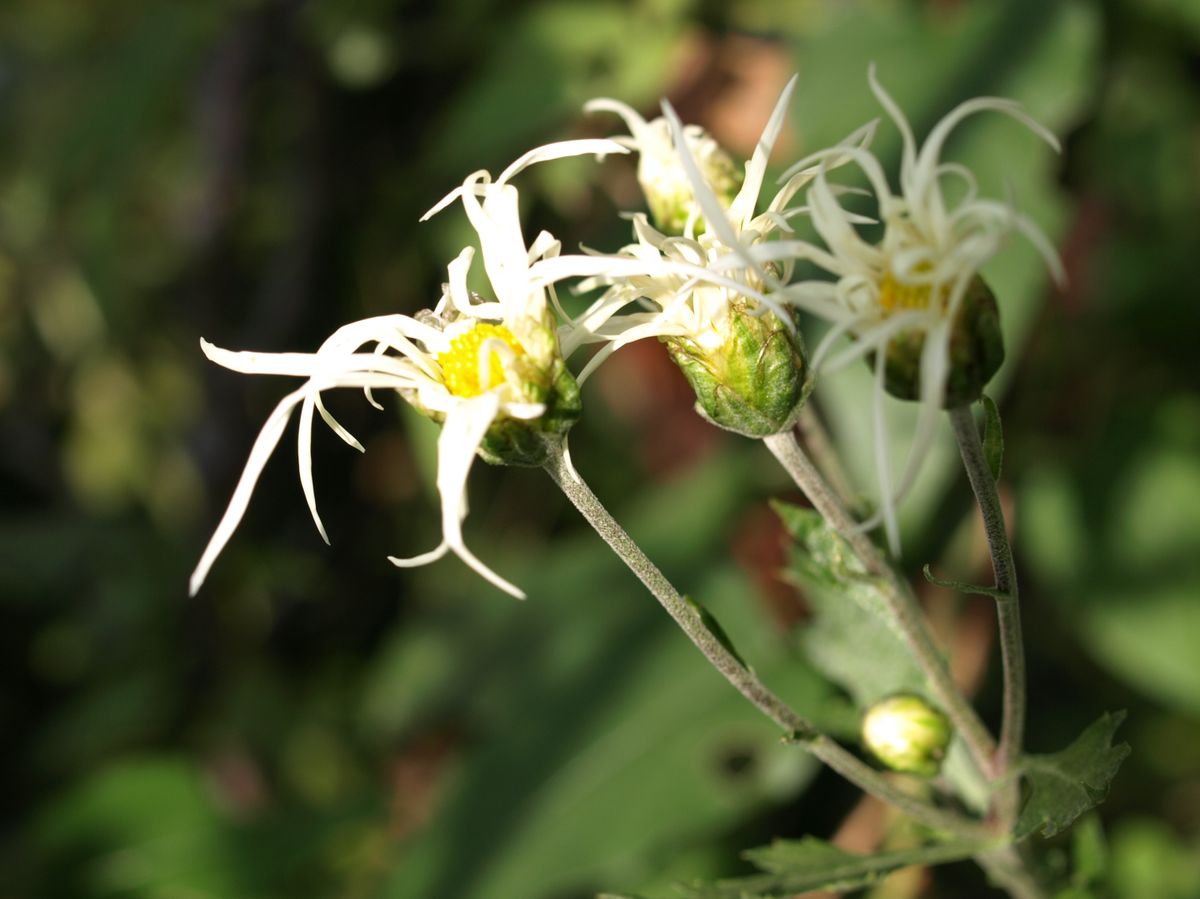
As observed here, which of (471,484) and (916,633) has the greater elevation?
(471,484)

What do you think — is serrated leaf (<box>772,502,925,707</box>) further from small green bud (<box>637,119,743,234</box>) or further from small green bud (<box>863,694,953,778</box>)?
small green bud (<box>637,119,743,234</box>)

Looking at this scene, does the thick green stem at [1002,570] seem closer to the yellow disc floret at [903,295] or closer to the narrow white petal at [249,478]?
the yellow disc floret at [903,295]

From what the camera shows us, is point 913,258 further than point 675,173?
No

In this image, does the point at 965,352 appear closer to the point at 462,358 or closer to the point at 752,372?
the point at 752,372

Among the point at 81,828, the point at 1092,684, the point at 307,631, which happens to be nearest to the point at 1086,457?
the point at 1092,684

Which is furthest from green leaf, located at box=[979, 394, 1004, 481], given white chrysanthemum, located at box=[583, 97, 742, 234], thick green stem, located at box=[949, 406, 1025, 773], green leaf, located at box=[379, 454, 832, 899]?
green leaf, located at box=[379, 454, 832, 899]

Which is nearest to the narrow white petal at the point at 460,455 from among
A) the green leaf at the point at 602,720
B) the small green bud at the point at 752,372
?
the small green bud at the point at 752,372

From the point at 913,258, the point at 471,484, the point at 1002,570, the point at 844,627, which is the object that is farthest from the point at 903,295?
the point at 471,484
